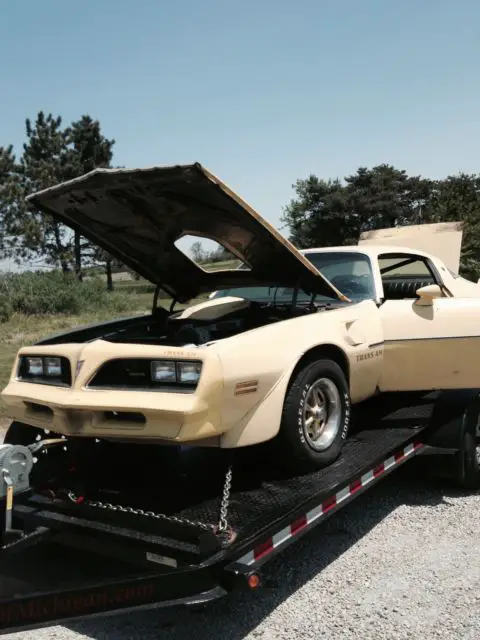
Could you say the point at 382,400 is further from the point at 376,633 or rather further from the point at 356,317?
the point at 376,633

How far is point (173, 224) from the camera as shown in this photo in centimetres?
420

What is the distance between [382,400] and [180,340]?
89.5 inches

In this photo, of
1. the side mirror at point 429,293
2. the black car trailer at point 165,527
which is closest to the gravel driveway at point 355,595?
the black car trailer at point 165,527

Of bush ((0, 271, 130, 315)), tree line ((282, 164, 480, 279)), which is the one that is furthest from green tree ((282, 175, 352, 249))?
bush ((0, 271, 130, 315))

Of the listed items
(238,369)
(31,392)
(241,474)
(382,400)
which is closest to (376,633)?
(241,474)

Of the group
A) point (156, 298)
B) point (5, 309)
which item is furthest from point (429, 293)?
point (5, 309)

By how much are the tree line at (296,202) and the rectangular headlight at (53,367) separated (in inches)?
956

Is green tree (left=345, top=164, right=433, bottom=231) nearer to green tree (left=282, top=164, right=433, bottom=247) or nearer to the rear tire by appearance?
green tree (left=282, top=164, right=433, bottom=247)

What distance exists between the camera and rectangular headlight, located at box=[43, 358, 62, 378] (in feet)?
11.6

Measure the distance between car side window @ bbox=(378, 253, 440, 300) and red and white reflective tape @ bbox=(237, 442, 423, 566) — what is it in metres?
1.68

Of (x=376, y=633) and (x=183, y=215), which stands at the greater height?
(x=183, y=215)

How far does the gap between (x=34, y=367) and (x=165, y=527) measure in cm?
142

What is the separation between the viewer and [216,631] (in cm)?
306

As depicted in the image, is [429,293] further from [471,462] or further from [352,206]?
[352,206]
